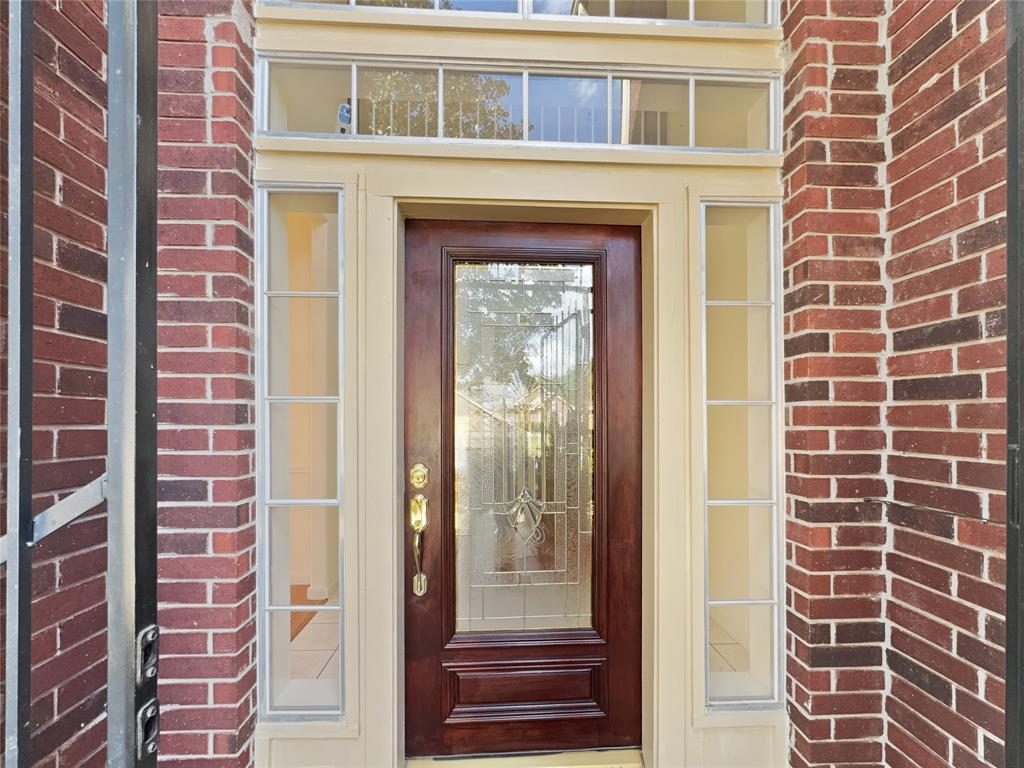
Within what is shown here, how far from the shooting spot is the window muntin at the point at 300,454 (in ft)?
6.06

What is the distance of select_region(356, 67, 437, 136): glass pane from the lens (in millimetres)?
1903

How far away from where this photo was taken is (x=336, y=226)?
1.91 m

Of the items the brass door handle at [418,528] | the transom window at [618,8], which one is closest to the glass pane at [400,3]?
the transom window at [618,8]

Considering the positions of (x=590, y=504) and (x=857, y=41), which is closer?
(x=857, y=41)

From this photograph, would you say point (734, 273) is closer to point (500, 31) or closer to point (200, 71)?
point (500, 31)

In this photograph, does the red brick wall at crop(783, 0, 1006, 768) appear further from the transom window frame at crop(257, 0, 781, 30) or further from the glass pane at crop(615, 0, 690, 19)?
the glass pane at crop(615, 0, 690, 19)

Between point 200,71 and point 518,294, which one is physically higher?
point 200,71

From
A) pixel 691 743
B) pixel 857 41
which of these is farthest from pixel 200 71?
pixel 691 743

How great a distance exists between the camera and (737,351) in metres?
2.01

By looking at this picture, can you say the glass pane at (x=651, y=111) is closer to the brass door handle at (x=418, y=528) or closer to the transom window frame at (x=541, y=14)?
the transom window frame at (x=541, y=14)

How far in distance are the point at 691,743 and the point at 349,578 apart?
4.38ft

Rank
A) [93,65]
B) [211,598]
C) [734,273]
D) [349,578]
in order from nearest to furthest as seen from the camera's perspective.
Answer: [93,65] → [211,598] → [349,578] → [734,273]

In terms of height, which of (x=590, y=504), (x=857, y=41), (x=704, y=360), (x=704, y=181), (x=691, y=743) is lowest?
(x=691, y=743)

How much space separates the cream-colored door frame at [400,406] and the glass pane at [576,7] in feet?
1.82
